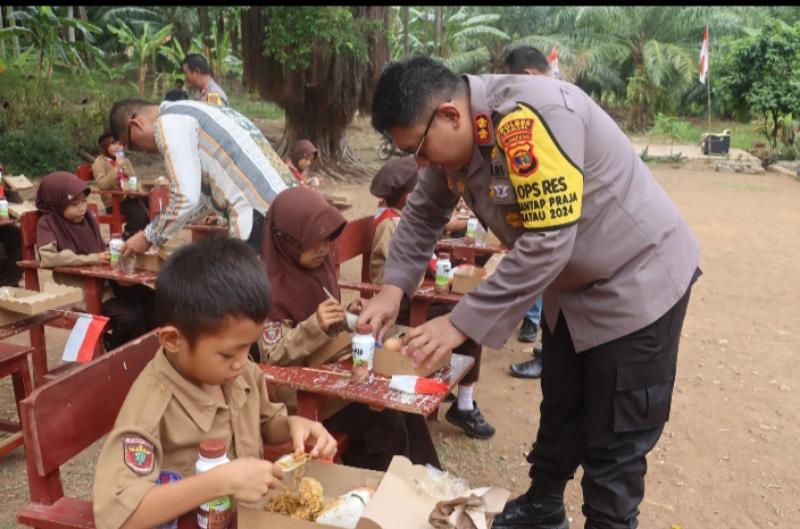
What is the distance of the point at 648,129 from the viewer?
23734 mm

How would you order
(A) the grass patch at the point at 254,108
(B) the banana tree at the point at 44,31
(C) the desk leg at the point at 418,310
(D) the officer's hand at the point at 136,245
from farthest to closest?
(A) the grass patch at the point at 254,108 → (B) the banana tree at the point at 44,31 → (D) the officer's hand at the point at 136,245 → (C) the desk leg at the point at 418,310

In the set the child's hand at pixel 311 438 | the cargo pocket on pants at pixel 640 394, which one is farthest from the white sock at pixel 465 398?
the child's hand at pixel 311 438

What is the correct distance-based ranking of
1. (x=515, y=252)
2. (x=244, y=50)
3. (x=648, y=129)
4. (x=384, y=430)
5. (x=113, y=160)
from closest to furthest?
(x=515, y=252) < (x=384, y=430) < (x=113, y=160) < (x=244, y=50) < (x=648, y=129)

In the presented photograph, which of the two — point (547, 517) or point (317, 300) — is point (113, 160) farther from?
point (547, 517)

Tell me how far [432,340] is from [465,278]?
1725 mm

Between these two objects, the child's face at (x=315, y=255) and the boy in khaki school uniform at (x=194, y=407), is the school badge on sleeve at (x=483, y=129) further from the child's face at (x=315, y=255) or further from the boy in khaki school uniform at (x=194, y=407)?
the child's face at (x=315, y=255)

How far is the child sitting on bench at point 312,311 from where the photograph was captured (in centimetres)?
246

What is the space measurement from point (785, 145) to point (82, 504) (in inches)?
716

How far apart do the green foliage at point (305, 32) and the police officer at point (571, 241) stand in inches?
337

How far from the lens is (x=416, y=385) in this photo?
86.0 inches

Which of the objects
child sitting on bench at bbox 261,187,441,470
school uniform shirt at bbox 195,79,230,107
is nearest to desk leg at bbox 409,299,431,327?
child sitting on bench at bbox 261,187,441,470

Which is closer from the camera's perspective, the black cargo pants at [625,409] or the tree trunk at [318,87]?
the black cargo pants at [625,409]

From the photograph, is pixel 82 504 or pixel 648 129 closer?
pixel 82 504

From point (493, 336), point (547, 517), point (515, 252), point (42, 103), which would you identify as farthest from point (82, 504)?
point (42, 103)
